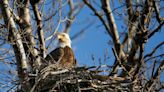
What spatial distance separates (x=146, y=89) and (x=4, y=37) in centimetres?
224

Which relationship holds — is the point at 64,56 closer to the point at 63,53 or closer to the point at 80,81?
the point at 63,53

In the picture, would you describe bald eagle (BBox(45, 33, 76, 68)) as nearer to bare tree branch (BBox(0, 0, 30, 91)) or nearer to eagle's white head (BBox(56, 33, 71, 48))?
eagle's white head (BBox(56, 33, 71, 48))

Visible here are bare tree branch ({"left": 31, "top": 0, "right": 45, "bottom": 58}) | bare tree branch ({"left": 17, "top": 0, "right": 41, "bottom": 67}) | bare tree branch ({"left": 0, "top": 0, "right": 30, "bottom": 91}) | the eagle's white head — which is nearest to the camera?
bare tree branch ({"left": 0, "top": 0, "right": 30, "bottom": 91})

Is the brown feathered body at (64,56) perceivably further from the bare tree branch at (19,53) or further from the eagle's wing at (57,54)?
the bare tree branch at (19,53)

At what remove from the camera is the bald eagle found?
9077 millimetres

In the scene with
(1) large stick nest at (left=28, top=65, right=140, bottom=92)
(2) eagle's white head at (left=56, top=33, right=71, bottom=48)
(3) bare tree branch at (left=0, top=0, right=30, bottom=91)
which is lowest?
(1) large stick nest at (left=28, top=65, right=140, bottom=92)

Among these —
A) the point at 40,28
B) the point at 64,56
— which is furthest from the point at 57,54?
the point at 40,28

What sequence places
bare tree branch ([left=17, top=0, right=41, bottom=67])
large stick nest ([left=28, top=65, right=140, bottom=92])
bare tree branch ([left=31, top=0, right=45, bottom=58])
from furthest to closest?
bare tree branch ([left=31, top=0, right=45, bottom=58]) → bare tree branch ([left=17, top=0, right=41, bottom=67]) → large stick nest ([left=28, top=65, right=140, bottom=92])

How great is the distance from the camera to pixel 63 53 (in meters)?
9.42

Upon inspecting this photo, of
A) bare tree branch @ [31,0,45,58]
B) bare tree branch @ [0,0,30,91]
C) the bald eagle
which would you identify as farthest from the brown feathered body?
bare tree branch @ [0,0,30,91]

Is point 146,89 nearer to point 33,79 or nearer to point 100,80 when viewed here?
point 100,80

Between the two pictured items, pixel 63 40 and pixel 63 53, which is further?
pixel 63 40

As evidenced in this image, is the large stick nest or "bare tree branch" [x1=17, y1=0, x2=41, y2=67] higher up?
"bare tree branch" [x1=17, y1=0, x2=41, y2=67]

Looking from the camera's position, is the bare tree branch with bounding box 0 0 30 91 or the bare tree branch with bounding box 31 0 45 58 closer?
the bare tree branch with bounding box 0 0 30 91
